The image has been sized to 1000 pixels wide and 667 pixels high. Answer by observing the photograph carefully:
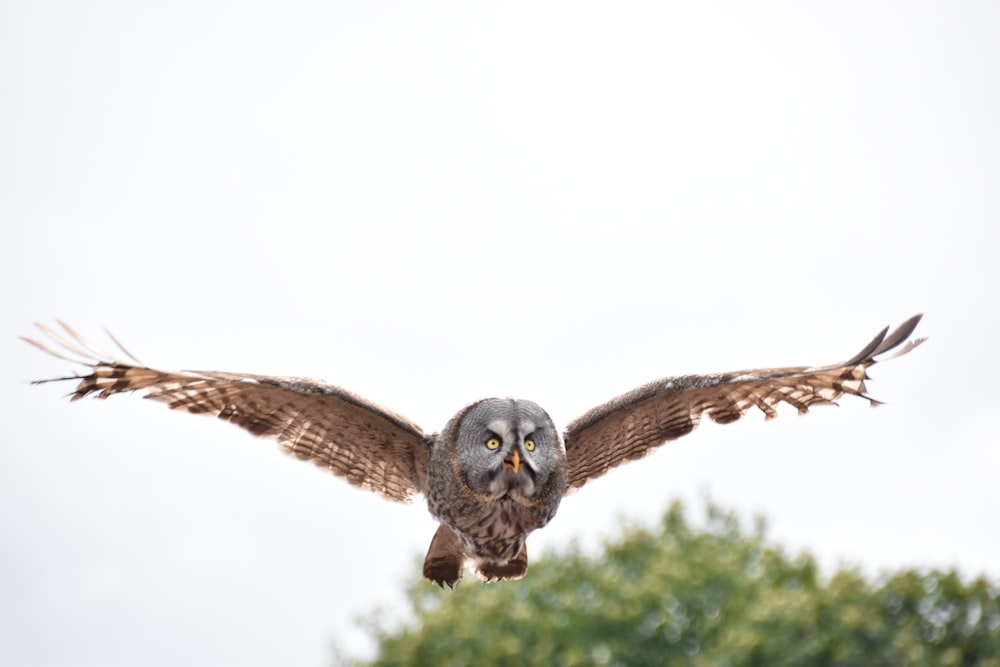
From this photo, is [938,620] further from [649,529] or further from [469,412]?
[469,412]

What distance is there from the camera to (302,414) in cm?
1091

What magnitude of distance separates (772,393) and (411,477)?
2.93 metres

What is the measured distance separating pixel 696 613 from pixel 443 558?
17.7 meters

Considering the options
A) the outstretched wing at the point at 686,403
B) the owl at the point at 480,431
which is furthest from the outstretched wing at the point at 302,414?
the outstretched wing at the point at 686,403

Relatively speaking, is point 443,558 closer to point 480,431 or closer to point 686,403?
point 480,431

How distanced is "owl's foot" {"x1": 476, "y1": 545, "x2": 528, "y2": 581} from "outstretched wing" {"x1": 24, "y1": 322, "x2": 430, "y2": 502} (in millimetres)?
806

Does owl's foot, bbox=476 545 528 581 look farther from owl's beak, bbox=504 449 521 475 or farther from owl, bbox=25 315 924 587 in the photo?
owl's beak, bbox=504 449 521 475

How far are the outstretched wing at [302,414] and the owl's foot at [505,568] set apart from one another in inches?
31.7

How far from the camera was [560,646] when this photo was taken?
27.7 m

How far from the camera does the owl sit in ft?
33.3

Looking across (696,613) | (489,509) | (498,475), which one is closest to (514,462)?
(498,475)

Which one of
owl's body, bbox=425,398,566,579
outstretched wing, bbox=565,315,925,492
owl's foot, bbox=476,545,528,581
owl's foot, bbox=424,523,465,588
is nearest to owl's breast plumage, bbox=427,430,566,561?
owl's body, bbox=425,398,566,579

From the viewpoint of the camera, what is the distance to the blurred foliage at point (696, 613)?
2474cm

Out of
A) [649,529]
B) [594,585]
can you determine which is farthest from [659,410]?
[649,529]
